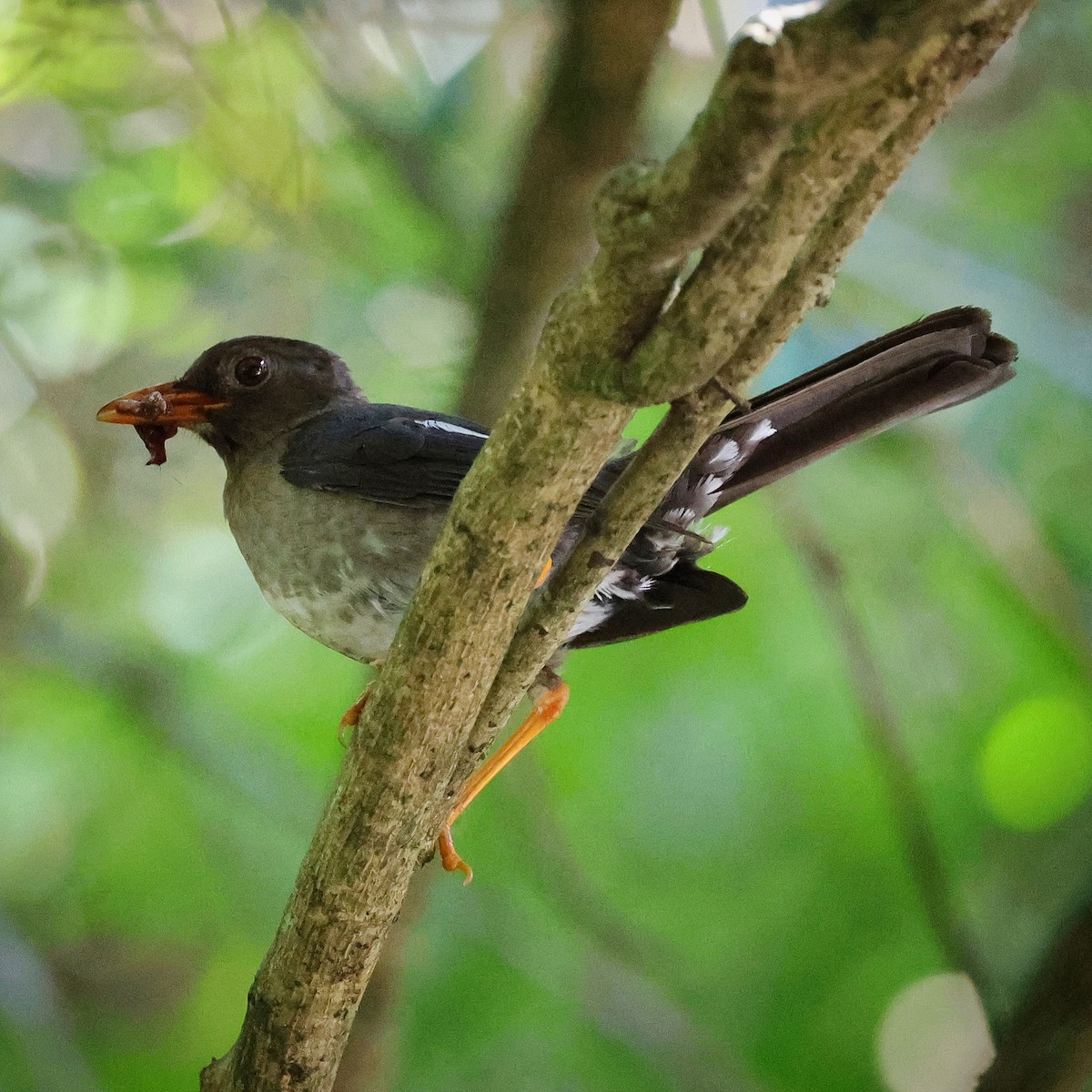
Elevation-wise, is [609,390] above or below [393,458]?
below

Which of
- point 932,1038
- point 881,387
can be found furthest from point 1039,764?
point 881,387

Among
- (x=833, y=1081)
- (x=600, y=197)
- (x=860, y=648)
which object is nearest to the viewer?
(x=600, y=197)

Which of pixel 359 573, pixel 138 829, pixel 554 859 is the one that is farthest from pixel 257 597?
pixel 359 573

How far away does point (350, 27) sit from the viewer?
→ 4.41m

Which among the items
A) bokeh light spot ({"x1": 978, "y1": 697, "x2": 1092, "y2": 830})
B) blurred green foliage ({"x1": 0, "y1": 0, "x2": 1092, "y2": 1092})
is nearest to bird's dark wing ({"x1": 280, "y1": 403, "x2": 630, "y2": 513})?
blurred green foliage ({"x1": 0, "y1": 0, "x2": 1092, "y2": 1092})

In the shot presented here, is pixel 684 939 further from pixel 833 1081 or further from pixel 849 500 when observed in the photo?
pixel 849 500

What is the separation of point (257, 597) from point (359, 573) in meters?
1.91

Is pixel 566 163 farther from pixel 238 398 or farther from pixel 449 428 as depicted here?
pixel 238 398

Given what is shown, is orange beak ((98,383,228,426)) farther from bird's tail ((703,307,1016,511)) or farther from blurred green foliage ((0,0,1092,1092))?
bird's tail ((703,307,1016,511))

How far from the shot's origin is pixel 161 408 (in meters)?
3.61

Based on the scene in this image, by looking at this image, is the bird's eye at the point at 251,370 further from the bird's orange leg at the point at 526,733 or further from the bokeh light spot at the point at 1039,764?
the bokeh light spot at the point at 1039,764

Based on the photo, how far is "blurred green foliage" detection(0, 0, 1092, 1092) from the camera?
429 cm

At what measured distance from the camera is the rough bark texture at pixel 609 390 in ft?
4.29

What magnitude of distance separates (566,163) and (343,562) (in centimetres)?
132
